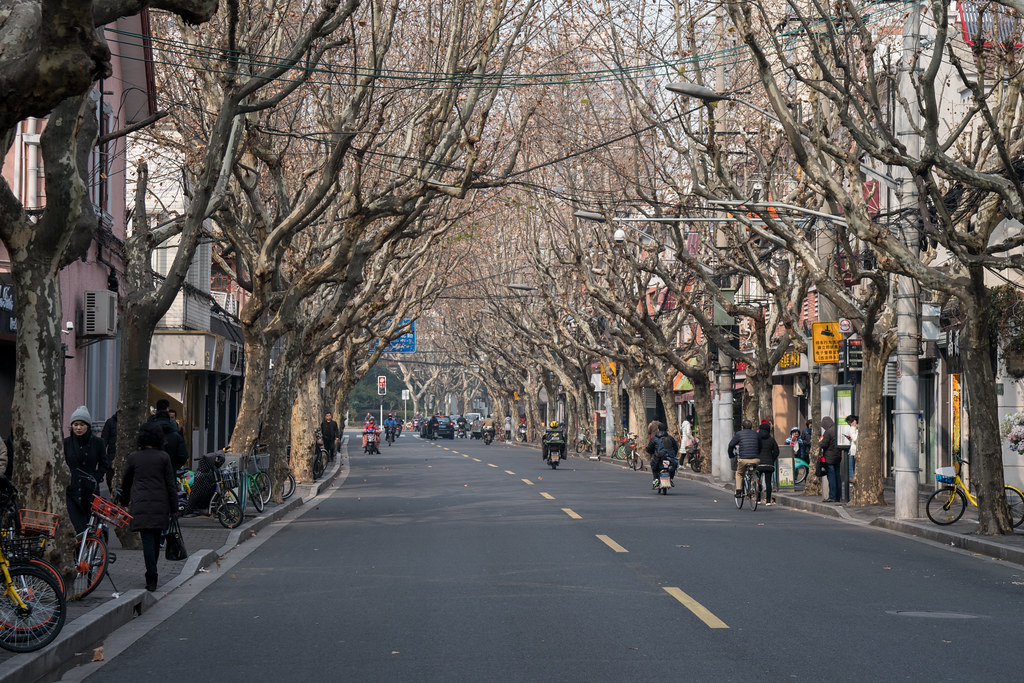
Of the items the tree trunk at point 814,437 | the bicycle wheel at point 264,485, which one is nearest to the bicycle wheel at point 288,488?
the bicycle wheel at point 264,485

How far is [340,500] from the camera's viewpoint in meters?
26.6

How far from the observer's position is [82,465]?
47.9 feet

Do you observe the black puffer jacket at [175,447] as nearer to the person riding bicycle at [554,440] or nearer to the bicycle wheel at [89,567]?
the bicycle wheel at [89,567]

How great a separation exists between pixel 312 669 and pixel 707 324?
79.4 feet

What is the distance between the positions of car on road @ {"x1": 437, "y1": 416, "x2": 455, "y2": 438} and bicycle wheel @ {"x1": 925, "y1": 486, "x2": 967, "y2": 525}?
6943cm

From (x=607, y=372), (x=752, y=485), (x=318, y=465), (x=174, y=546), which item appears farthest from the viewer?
(x=607, y=372)

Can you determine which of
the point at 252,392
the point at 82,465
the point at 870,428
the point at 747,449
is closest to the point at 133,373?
the point at 82,465

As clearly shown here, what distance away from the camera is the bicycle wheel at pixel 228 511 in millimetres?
18953

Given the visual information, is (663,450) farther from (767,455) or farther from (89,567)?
(89,567)

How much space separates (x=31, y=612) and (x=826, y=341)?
65.4ft

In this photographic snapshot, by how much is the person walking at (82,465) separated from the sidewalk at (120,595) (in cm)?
69

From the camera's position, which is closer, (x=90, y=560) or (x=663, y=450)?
(x=90, y=560)

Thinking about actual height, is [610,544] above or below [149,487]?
below

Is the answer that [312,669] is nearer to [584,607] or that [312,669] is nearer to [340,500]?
[584,607]
